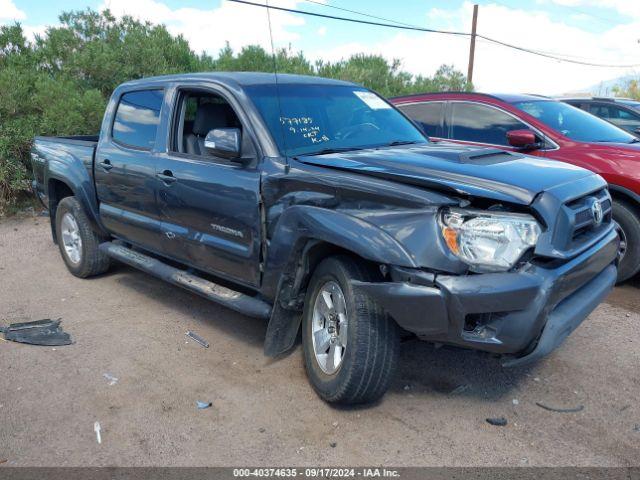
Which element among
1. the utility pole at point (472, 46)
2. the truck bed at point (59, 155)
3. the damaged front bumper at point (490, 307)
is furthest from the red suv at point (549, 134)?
the utility pole at point (472, 46)

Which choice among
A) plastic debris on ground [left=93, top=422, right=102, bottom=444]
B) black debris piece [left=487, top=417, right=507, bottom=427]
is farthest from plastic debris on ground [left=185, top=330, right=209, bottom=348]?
black debris piece [left=487, top=417, right=507, bottom=427]

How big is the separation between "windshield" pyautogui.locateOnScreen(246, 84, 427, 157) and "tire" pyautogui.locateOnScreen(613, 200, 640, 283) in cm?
212

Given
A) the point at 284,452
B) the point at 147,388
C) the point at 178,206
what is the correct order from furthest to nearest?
the point at 178,206 < the point at 147,388 < the point at 284,452

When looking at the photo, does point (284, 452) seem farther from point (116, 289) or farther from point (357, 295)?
point (116, 289)

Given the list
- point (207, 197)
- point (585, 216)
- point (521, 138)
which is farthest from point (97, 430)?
point (521, 138)

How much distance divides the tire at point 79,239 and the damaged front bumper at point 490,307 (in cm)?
371

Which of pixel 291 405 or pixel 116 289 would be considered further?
pixel 116 289

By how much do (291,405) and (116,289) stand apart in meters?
2.93

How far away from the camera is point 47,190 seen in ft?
20.9

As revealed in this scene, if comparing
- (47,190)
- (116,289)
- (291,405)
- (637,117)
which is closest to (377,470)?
(291,405)

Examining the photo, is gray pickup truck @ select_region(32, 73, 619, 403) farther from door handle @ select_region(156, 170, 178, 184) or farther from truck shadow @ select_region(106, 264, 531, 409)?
truck shadow @ select_region(106, 264, 531, 409)

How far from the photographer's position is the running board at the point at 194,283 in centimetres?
393

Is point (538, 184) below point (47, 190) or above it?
above

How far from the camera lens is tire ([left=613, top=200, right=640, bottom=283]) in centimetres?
536
